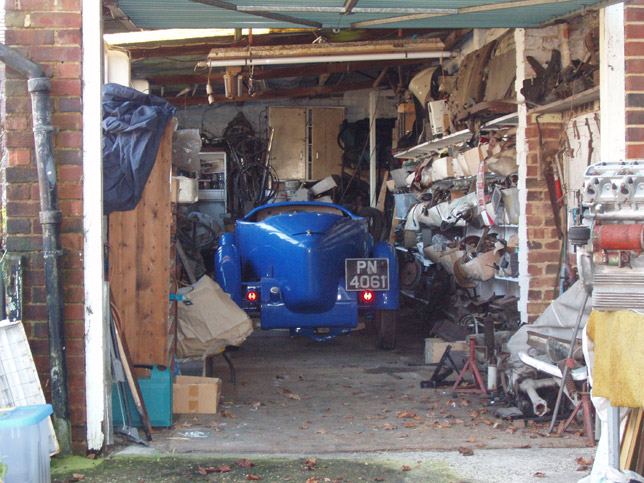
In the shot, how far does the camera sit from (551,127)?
6855 millimetres

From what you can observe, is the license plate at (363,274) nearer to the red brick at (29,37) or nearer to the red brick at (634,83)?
the red brick at (634,83)

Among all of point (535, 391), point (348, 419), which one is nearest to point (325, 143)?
point (348, 419)

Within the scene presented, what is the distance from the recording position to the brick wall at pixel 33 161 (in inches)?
165

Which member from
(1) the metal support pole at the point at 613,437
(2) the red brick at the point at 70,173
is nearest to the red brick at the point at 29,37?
(2) the red brick at the point at 70,173

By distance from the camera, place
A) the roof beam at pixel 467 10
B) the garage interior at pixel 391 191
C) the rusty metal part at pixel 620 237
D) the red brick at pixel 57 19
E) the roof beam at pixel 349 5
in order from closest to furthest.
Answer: the rusty metal part at pixel 620 237 → the red brick at pixel 57 19 → the roof beam at pixel 349 5 → the roof beam at pixel 467 10 → the garage interior at pixel 391 191

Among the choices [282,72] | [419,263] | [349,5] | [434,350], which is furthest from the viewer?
[282,72]

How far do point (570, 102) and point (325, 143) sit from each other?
328 inches

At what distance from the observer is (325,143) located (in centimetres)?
1425

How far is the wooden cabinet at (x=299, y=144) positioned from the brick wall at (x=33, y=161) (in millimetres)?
9996

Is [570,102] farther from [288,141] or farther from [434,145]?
[288,141]

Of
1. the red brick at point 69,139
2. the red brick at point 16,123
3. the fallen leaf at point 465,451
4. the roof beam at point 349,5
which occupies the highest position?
the roof beam at point 349,5

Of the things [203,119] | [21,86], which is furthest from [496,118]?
[203,119]

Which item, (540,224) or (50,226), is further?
(540,224)

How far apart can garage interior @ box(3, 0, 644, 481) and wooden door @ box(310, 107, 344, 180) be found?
252 centimetres
